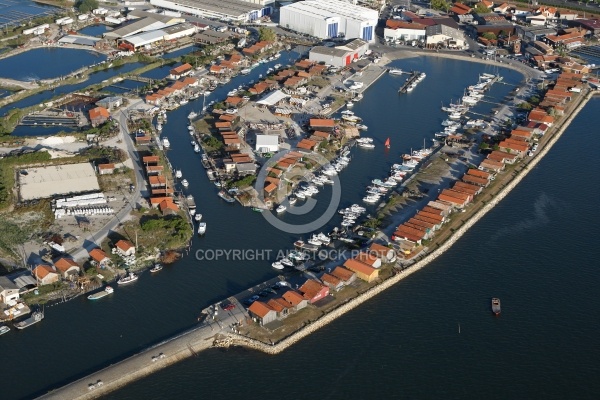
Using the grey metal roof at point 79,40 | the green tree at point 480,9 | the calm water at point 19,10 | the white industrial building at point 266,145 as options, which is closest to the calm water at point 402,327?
the white industrial building at point 266,145

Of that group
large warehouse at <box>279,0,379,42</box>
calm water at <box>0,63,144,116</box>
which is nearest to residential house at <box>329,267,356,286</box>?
calm water at <box>0,63,144,116</box>

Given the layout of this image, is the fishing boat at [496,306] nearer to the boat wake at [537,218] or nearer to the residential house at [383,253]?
the residential house at [383,253]

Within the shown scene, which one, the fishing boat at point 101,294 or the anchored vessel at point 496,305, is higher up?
the fishing boat at point 101,294

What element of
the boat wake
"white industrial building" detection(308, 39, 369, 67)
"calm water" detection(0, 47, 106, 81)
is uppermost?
"white industrial building" detection(308, 39, 369, 67)

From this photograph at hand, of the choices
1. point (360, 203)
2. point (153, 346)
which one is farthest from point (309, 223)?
point (153, 346)

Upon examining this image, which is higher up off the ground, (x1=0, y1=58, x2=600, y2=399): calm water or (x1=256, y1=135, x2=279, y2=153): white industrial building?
(x1=256, y1=135, x2=279, y2=153): white industrial building

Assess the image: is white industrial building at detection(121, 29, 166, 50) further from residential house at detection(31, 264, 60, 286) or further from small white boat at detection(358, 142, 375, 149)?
residential house at detection(31, 264, 60, 286)
